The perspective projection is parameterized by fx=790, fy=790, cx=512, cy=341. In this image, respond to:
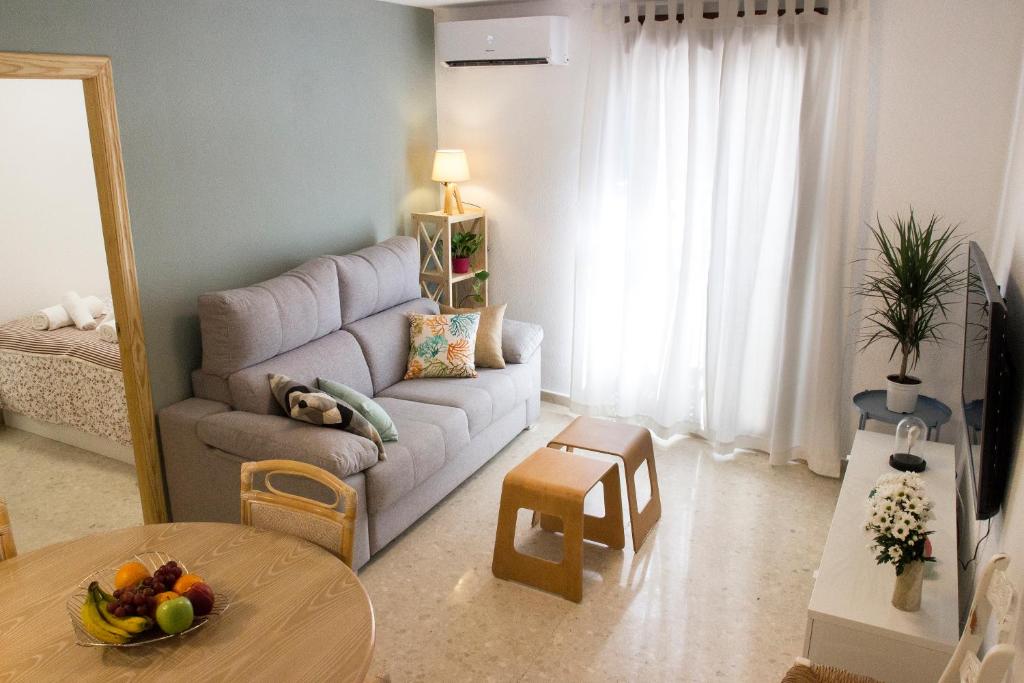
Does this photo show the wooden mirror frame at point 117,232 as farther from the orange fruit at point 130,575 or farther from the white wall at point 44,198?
the white wall at point 44,198

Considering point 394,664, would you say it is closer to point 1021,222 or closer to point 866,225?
point 1021,222

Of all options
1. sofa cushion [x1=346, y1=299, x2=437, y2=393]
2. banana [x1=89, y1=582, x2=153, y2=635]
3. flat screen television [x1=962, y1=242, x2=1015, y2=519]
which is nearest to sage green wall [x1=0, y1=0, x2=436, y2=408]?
sofa cushion [x1=346, y1=299, x2=437, y2=393]

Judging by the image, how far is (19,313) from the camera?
17.6 ft

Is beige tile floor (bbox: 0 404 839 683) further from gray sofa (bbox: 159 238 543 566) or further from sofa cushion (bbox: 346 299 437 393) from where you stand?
sofa cushion (bbox: 346 299 437 393)

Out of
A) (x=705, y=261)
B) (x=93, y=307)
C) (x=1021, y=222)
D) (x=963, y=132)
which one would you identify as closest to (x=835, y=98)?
(x=963, y=132)

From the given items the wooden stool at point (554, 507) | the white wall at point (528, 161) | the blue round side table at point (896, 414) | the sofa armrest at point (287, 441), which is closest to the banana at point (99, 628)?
the sofa armrest at point (287, 441)

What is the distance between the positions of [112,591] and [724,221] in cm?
343

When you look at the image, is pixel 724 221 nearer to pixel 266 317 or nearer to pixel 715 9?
pixel 715 9

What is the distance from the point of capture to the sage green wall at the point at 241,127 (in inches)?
131

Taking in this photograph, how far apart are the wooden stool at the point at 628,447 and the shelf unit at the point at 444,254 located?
161 centimetres

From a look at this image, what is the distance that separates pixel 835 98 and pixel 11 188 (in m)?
5.13

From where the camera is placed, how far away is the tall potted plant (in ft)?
12.1

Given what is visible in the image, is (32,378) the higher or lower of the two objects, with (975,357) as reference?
lower

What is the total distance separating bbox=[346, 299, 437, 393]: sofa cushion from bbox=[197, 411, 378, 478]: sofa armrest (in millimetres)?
865
